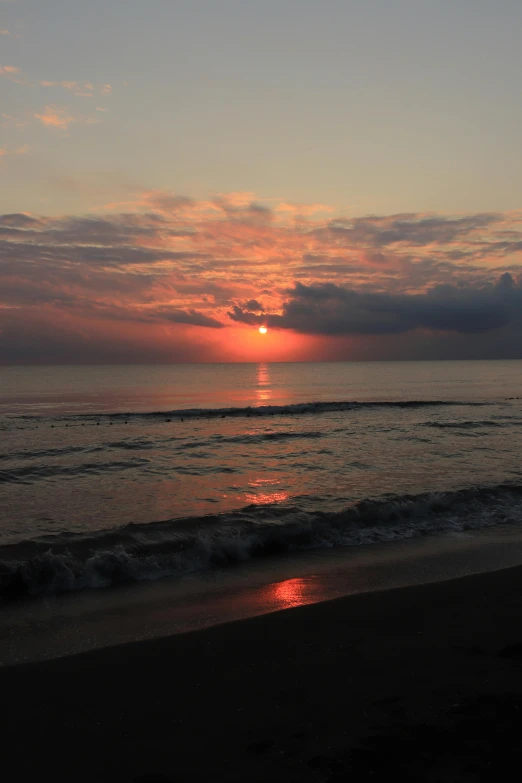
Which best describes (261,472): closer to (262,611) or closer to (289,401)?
(262,611)

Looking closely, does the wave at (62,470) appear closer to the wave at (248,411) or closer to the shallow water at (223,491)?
the shallow water at (223,491)

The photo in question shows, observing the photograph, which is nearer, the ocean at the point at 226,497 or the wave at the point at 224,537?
the wave at the point at 224,537

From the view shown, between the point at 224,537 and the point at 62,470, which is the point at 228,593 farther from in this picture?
the point at 62,470

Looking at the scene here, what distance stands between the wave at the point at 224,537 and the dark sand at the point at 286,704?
11.6 feet

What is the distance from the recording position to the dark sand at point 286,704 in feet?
14.9

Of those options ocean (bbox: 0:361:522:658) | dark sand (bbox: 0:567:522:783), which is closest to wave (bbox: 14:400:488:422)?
ocean (bbox: 0:361:522:658)

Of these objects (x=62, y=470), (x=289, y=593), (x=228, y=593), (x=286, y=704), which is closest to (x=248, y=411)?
(x=62, y=470)

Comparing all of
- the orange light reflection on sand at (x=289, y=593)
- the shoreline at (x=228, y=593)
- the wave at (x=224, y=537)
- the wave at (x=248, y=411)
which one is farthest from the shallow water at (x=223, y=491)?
the wave at (x=248, y=411)

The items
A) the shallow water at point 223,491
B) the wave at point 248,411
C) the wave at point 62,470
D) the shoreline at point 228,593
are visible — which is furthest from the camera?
the wave at point 248,411

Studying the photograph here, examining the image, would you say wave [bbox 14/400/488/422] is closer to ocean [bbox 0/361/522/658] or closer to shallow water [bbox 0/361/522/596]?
shallow water [bbox 0/361/522/596]

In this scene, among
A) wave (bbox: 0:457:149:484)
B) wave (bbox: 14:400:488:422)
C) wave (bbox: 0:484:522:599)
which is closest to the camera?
wave (bbox: 0:484:522:599)

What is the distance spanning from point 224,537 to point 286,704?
6.69 meters

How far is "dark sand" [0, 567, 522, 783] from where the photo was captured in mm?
→ 4531

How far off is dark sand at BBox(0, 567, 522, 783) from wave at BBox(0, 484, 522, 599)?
3.52 meters
